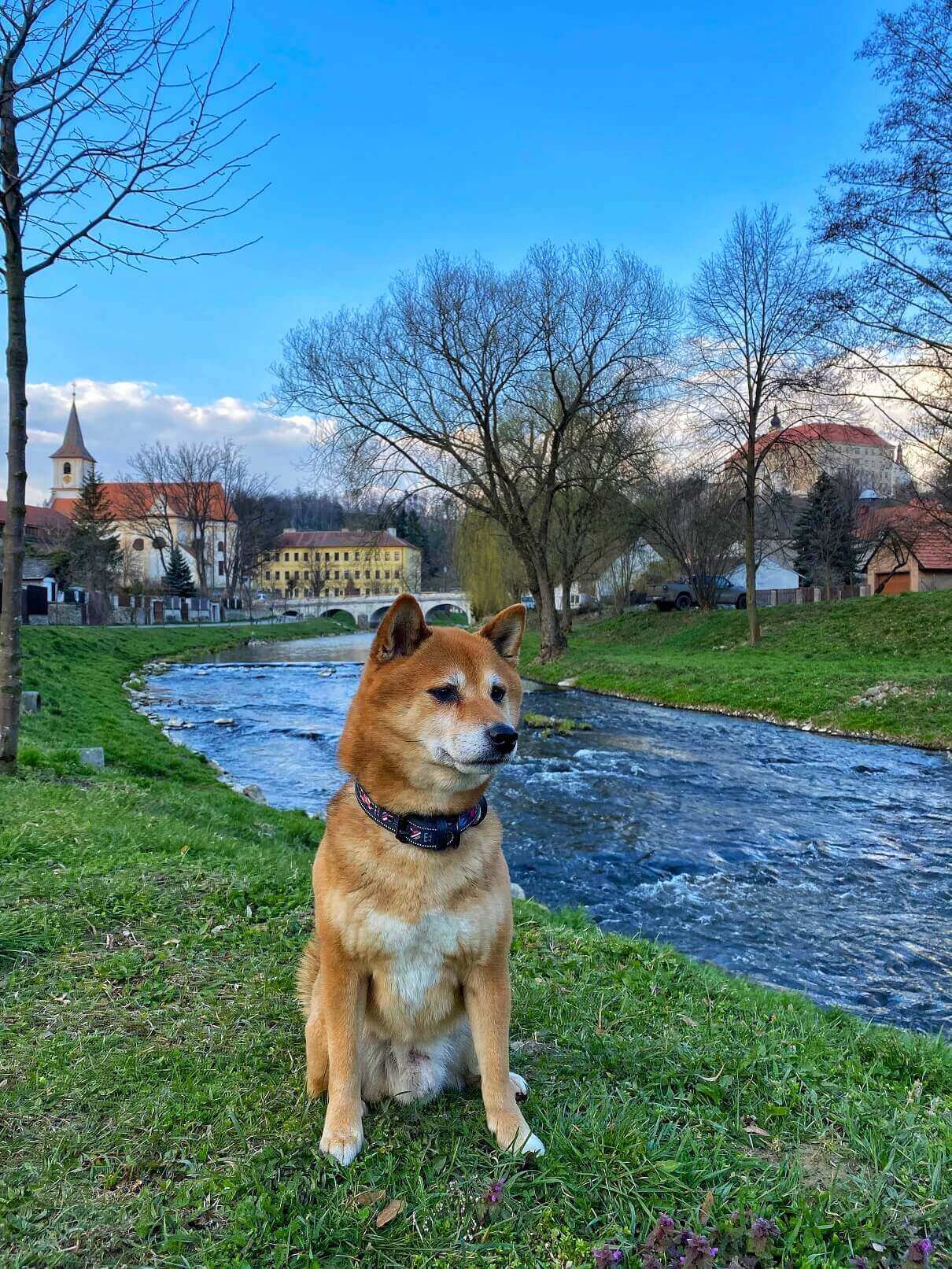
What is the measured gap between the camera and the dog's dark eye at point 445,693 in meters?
2.65

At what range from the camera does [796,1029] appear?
13.4ft

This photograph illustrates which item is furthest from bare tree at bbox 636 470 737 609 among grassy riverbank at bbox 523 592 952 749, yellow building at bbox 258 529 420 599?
yellow building at bbox 258 529 420 599

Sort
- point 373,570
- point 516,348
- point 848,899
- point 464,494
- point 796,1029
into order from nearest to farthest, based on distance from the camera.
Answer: point 796,1029
point 848,899
point 516,348
point 464,494
point 373,570

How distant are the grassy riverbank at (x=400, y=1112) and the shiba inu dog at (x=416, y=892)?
0.69 ft

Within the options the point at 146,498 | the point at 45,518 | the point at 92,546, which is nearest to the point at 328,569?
the point at 146,498

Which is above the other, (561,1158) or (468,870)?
(468,870)

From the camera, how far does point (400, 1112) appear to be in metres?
2.82

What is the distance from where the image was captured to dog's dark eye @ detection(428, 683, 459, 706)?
104 inches

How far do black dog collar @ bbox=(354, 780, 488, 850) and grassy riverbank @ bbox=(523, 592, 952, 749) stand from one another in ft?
48.0

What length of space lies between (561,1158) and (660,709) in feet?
60.1

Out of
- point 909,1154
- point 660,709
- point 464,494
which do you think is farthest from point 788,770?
point 464,494

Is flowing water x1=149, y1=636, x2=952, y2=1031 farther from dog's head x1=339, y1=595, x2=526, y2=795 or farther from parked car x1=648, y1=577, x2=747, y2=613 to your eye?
parked car x1=648, y1=577, x2=747, y2=613

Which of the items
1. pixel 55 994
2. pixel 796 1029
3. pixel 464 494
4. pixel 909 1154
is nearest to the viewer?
pixel 909 1154

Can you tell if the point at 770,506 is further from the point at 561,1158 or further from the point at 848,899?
the point at 561,1158
